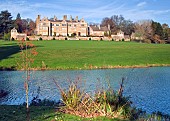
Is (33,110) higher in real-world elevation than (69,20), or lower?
lower

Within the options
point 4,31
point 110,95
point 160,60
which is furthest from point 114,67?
point 4,31

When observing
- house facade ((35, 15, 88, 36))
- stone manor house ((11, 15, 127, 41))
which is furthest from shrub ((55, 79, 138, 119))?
house facade ((35, 15, 88, 36))

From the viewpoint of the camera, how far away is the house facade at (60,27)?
11412 centimetres

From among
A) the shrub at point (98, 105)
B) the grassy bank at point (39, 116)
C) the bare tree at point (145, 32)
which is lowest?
the grassy bank at point (39, 116)

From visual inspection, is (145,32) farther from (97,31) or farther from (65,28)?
(65,28)

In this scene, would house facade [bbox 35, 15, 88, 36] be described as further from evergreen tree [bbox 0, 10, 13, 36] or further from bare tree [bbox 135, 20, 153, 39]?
bare tree [bbox 135, 20, 153, 39]

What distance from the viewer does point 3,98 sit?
17391 millimetres

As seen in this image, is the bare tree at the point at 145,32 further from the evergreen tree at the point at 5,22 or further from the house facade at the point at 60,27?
the evergreen tree at the point at 5,22

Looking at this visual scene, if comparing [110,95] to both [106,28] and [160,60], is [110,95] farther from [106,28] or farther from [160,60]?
[106,28]

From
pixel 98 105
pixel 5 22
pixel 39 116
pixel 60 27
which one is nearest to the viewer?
pixel 39 116

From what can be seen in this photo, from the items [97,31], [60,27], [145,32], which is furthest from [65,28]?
[145,32]

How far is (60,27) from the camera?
11700 centimetres

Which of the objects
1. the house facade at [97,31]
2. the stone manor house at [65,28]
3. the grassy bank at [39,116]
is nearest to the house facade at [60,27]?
the stone manor house at [65,28]

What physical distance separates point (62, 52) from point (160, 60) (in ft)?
65.2
